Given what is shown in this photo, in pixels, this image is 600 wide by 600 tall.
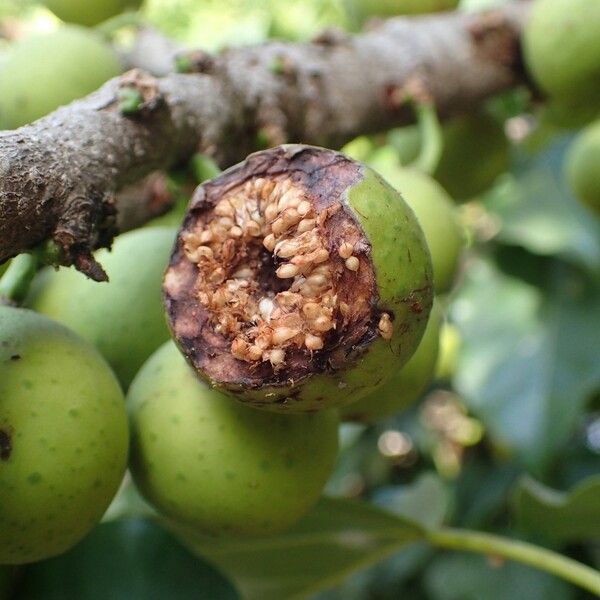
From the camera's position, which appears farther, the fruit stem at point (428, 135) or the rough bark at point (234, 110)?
the fruit stem at point (428, 135)

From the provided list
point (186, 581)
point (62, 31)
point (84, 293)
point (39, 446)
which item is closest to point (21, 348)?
point (39, 446)

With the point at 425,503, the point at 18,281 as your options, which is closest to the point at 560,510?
the point at 425,503

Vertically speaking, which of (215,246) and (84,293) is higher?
(215,246)

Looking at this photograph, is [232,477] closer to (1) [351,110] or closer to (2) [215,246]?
(2) [215,246]

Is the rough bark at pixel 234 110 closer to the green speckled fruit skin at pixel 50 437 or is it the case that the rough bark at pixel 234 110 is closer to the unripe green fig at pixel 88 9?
the green speckled fruit skin at pixel 50 437

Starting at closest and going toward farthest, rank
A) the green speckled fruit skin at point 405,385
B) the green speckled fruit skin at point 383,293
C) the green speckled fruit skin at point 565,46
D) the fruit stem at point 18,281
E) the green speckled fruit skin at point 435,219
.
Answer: the green speckled fruit skin at point 383,293 < the fruit stem at point 18,281 < the green speckled fruit skin at point 405,385 < the green speckled fruit skin at point 435,219 < the green speckled fruit skin at point 565,46

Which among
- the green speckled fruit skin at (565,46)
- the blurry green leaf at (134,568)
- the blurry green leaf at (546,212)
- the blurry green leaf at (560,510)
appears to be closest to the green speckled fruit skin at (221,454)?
the blurry green leaf at (134,568)
